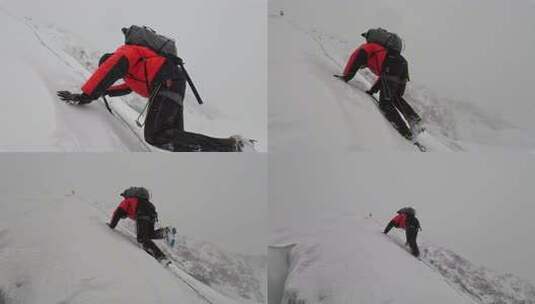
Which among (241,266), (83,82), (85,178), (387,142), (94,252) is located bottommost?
(241,266)

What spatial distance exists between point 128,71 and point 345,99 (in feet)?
3.20

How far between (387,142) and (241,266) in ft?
2.94

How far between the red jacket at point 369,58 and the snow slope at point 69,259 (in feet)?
4.09

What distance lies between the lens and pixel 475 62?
223 centimetres

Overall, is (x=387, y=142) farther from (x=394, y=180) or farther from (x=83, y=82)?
(x=83, y=82)

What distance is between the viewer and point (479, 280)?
222cm

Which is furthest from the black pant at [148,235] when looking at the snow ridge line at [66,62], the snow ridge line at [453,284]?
the snow ridge line at [453,284]

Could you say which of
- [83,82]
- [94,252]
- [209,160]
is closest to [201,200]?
[209,160]

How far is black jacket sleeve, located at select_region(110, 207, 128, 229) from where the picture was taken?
7.02 feet

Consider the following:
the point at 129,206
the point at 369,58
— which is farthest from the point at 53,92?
the point at 369,58

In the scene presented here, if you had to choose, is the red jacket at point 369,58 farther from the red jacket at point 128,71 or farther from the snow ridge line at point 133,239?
the snow ridge line at point 133,239

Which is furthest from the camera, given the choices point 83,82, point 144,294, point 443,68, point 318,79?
point 318,79

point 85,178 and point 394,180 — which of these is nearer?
point 85,178

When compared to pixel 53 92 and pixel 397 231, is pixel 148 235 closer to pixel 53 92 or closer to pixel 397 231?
pixel 53 92
